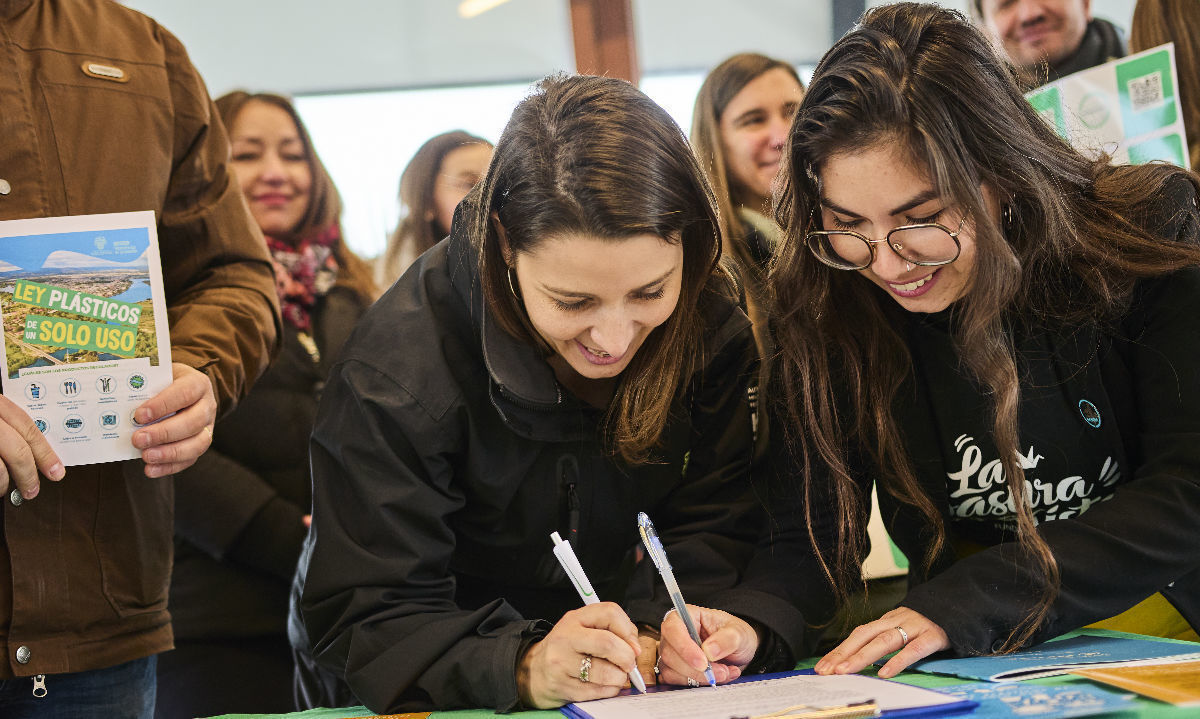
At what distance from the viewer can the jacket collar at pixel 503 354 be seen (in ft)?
4.66

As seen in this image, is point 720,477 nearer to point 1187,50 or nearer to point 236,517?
point 236,517

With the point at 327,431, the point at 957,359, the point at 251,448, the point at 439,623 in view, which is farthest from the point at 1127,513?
the point at 251,448

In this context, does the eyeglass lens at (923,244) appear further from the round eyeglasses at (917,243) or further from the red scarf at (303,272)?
the red scarf at (303,272)

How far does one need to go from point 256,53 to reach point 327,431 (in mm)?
2148

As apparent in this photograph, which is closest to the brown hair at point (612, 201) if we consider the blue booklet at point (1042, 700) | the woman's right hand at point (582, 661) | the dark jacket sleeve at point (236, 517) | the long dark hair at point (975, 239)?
the long dark hair at point (975, 239)

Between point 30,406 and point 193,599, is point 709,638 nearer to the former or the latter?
point 30,406

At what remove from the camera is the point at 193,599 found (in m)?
2.19

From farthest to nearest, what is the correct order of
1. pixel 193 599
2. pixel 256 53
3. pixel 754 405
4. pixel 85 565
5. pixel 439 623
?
pixel 256 53, pixel 193 599, pixel 754 405, pixel 85 565, pixel 439 623

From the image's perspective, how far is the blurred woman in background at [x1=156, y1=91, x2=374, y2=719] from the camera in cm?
218

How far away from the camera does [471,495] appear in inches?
60.9

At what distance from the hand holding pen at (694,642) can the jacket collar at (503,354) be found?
226 mm

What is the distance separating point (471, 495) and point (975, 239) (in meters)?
0.77

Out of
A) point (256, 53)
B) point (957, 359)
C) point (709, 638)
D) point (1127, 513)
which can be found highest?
point (256, 53)

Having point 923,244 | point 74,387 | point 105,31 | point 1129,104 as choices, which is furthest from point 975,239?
point 105,31
